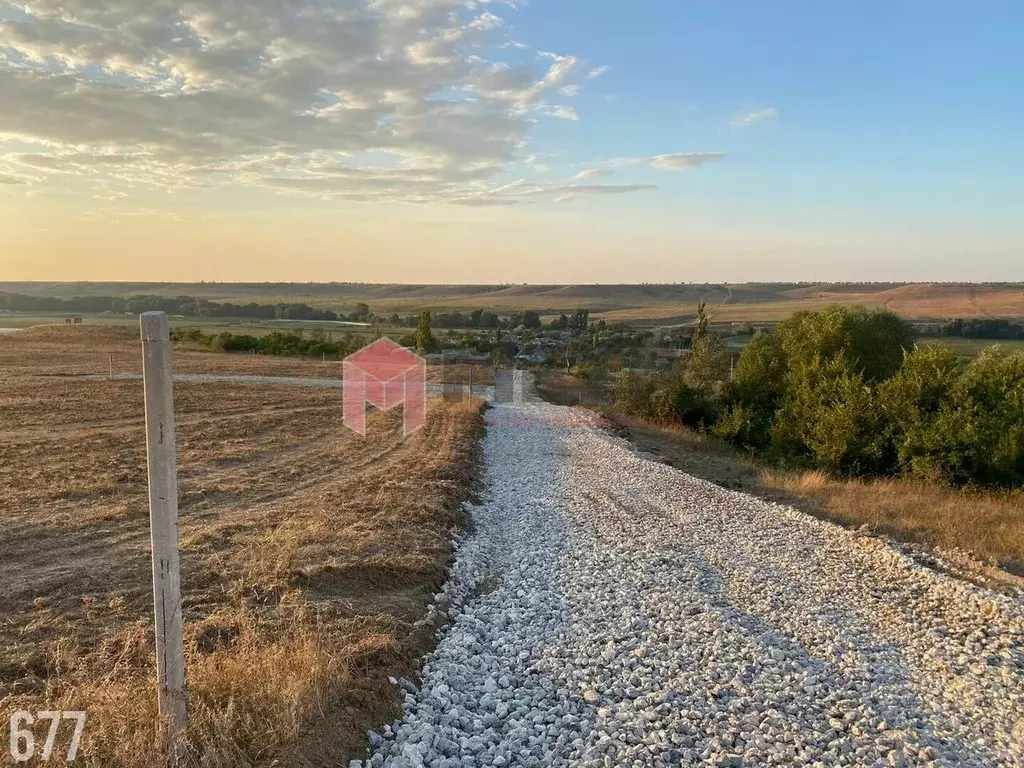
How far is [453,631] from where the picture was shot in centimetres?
767

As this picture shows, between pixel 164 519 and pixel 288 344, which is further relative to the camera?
pixel 288 344

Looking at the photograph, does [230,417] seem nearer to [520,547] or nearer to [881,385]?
[520,547]

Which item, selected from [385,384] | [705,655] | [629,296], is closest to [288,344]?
[385,384]

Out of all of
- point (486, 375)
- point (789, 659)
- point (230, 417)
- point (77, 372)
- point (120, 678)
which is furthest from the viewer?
point (486, 375)

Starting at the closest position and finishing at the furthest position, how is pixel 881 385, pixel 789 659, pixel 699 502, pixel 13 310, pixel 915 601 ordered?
pixel 789 659 → pixel 915 601 → pixel 699 502 → pixel 881 385 → pixel 13 310

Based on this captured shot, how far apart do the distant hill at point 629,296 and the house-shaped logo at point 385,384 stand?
57385 millimetres

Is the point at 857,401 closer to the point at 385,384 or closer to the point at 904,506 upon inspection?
the point at 904,506

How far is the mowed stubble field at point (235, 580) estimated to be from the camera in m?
4.85

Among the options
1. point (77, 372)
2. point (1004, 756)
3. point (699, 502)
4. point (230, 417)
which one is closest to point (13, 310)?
point (77, 372)

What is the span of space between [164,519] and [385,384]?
1379 inches

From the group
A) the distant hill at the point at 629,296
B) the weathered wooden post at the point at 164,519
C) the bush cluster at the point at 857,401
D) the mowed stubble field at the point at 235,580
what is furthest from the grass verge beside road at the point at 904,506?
the distant hill at the point at 629,296

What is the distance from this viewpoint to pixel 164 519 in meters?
4.10

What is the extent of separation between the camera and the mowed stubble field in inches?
191

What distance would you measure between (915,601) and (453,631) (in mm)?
6577
